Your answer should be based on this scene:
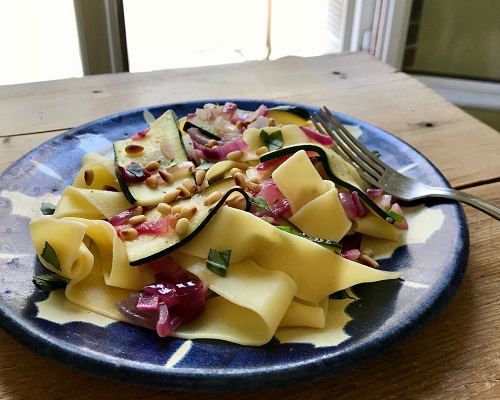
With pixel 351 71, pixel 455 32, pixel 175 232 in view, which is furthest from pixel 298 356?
pixel 455 32

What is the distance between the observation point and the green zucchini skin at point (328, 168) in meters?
1.33

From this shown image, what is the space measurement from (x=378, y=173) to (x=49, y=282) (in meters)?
0.88

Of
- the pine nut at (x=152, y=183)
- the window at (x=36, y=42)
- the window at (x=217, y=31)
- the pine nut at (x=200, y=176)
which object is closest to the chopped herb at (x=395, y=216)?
the pine nut at (x=200, y=176)

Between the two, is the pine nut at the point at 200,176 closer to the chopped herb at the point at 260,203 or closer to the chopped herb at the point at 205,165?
the chopped herb at the point at 205,165

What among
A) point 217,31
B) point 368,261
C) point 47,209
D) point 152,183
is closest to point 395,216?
point 368,261

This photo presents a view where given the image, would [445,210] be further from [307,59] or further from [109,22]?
[109,22]

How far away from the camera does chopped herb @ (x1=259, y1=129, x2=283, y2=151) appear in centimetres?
150

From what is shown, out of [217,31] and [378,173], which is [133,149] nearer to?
[378,173]

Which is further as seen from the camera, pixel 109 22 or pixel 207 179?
pixel 109 22

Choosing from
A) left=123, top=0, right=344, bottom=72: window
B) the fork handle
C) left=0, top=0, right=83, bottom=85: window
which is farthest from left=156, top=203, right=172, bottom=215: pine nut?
left=123, top=0, right=344, bottom=72: window

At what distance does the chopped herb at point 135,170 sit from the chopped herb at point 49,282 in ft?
1.11

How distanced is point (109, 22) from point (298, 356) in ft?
9.22

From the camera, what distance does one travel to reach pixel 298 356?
944 millimetres

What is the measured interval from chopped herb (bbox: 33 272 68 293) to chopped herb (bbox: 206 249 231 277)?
29 cm
